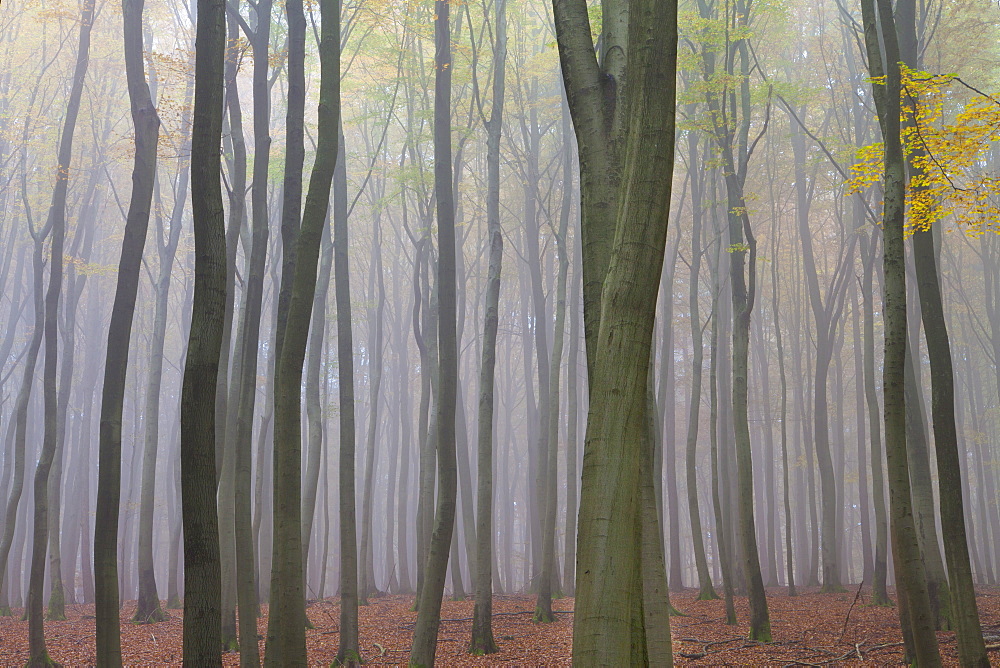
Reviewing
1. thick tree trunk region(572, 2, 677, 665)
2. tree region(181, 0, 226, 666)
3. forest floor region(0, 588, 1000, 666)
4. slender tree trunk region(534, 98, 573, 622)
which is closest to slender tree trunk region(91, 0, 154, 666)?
tree region(181, 0, 226, 666)

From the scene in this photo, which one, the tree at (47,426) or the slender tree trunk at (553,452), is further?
the slender tree trunk at (553,452)

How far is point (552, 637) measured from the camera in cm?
1040

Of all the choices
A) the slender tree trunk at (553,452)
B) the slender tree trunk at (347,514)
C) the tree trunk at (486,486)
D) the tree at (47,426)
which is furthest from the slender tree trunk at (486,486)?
the tree at (47,426)

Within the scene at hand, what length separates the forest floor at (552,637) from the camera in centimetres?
881

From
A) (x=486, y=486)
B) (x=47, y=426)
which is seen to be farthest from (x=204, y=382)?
(x=47, y=426)

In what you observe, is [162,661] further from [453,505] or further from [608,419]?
[608,419]

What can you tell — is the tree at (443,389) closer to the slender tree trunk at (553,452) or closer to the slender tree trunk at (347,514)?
the slender tree trunk at (347,514)

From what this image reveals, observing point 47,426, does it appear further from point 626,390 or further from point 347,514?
point 626,390

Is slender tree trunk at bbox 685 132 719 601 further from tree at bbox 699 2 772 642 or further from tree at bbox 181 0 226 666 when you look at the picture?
tree at bbox 181 0 226 666

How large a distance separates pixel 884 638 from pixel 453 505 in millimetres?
6412

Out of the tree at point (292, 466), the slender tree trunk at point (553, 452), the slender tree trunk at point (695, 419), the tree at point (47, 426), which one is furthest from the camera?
the slender tree trunk at point (695, 419)

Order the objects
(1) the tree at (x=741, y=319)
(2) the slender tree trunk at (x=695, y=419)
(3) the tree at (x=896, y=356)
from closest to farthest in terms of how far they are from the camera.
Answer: (3) the tree at (x=896, y=356)
(1) the tree at (x=741, y=319)
(2) the slender tree trunk at (x=695, y=419)

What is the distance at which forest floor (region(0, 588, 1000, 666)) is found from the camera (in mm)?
8812

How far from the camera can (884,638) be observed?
32.3 feet
